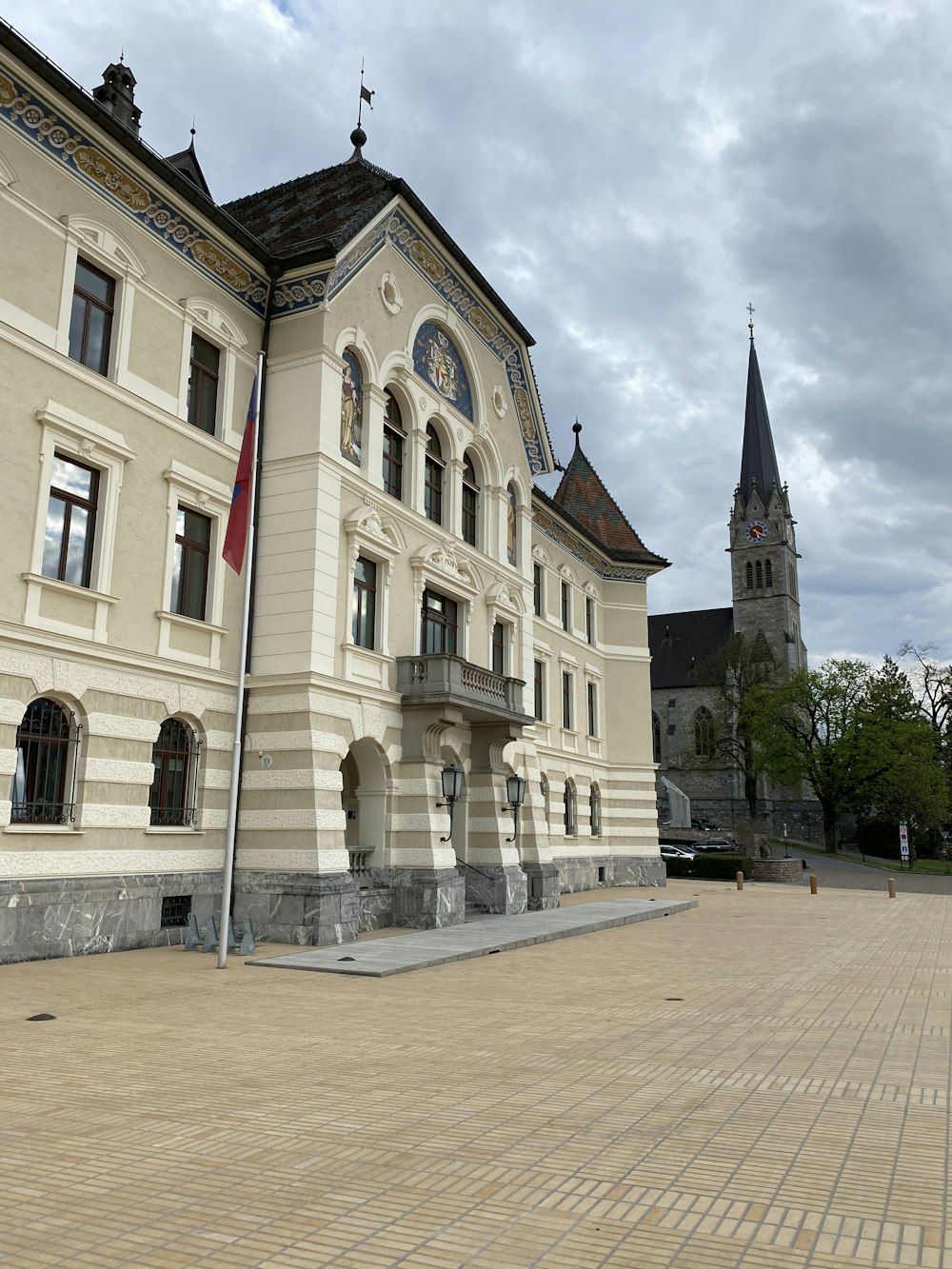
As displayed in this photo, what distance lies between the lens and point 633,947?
58.3 ft

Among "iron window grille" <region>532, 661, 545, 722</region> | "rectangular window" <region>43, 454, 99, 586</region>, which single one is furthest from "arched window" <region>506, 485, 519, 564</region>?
"rectangular window" <region>43, 454, 99, 586</region>

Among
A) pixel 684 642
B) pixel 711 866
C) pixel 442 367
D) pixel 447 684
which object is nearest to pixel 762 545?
pixel 684 642

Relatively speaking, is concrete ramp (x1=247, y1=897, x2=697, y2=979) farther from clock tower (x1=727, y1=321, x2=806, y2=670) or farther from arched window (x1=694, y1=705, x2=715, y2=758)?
clock tower (x1=727, y1=321, x2=806, y2=670)

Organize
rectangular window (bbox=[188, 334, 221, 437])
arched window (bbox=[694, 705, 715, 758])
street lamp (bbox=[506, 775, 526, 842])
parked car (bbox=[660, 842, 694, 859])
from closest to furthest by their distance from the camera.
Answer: rectangular window (bbox=[188, 334, 221, 437])
street lamp (bbox=[506, 775, 526, 842])
parked car (bbox=[660, 842, 694, 859])
arched window (bbox=[694, 705, 715, 758])

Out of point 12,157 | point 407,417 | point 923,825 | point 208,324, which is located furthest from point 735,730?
point 12,157

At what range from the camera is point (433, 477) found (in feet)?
80.7

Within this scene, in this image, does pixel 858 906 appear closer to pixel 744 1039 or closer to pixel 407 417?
pixel 407 417

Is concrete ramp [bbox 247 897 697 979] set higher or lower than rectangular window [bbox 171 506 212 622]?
lower

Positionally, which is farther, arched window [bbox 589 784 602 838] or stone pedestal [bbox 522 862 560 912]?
arched window [bbox 589 784 602 838]

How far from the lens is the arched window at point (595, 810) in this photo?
3822cm

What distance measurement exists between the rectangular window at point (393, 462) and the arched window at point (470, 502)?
3.18 metres

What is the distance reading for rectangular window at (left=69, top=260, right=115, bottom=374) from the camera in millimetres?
16562

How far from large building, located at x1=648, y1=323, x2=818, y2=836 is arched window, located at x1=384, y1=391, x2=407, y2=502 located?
2472 inches

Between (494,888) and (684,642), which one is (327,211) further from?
(684,642)
